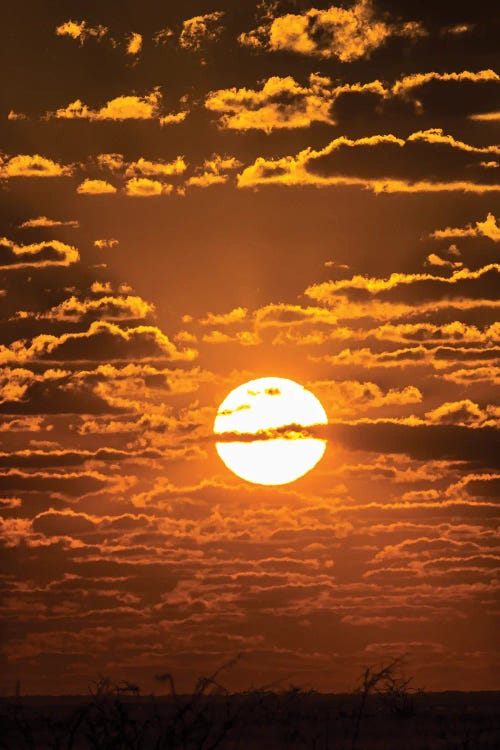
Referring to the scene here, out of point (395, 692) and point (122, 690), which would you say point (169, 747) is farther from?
point (395, 692)

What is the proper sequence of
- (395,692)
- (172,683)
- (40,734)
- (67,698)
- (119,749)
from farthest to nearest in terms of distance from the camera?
(67,698) → (395,692) → (40,734) → (119,749) → (172,683)

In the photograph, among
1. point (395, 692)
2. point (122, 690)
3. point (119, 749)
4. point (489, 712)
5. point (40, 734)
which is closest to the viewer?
point (122, 690)

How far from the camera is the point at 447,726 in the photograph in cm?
2009

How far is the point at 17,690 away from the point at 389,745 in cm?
858

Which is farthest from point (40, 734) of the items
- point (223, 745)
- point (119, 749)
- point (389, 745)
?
point (119, 749)

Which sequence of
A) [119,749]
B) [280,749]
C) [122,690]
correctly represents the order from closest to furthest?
[122,690] < [119,749] < [280,749]

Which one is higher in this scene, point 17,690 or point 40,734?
point 17,690

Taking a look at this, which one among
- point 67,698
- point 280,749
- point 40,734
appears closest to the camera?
point 280,749

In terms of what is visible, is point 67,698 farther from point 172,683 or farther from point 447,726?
point 172,683

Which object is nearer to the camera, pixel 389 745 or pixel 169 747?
pixel 169 747

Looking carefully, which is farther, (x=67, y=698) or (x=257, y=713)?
(x=67, y=698)

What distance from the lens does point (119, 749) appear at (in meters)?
11.7

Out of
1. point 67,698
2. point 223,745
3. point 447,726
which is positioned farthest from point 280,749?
point 67,698

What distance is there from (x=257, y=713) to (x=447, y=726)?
155 inches
